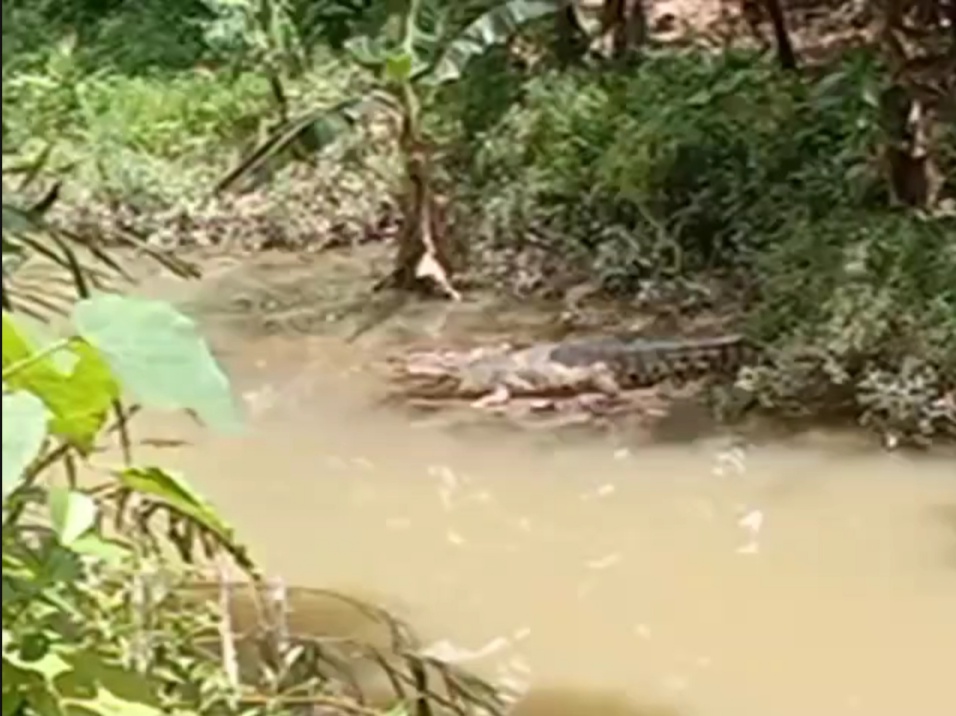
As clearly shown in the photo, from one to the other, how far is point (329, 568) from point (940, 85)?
2.63m

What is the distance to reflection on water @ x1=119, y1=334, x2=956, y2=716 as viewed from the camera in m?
3.77

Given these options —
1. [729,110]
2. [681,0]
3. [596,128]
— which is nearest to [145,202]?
[596,128]

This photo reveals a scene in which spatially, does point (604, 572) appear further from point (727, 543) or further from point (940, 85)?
point (940, 85)

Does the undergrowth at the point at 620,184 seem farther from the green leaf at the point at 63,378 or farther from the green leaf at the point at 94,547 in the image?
the green leaf at the point at 63,378

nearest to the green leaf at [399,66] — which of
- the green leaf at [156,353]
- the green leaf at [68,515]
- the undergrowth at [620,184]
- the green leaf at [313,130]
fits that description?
the green leaf at [313,130]

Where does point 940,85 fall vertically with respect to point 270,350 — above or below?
above

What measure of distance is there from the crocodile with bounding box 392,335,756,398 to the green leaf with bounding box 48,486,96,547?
411 centimetres

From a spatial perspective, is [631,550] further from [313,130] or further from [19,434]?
[19,434]

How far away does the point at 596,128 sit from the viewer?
7047 mm

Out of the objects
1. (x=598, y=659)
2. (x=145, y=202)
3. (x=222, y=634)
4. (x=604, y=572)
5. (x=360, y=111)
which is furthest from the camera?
(x=145, y=202)

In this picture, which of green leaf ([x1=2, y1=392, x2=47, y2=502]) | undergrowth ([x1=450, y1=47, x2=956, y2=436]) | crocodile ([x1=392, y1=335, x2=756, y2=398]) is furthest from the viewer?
crocodile ([x1=392, y1=335, x2=756, y2=398])

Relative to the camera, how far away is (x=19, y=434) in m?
1.01

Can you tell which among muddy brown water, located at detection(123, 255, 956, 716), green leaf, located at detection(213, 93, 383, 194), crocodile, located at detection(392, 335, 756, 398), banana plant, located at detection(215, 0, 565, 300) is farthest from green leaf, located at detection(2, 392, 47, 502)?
banana plant, located at detection(215, 0, 565, 300)

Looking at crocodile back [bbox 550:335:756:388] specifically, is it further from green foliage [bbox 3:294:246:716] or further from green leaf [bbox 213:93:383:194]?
green foliage [bbox 3:294:246:716]
